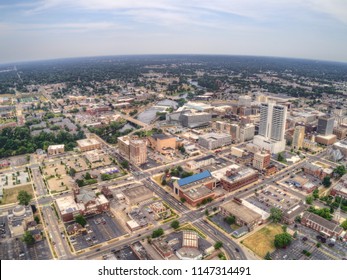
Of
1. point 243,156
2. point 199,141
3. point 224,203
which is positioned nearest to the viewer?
point 224,203

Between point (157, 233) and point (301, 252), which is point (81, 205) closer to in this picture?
point (157, 233)

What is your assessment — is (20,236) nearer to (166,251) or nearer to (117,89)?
(166,251)

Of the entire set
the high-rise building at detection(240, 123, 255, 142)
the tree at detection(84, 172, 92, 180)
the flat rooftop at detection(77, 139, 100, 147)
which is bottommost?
the tree at detection(84, 172, 92, 180)

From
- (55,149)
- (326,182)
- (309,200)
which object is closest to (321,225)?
(309,200)

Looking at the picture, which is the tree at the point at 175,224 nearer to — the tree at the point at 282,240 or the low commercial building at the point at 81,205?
the low commercial building at the point at 81,205

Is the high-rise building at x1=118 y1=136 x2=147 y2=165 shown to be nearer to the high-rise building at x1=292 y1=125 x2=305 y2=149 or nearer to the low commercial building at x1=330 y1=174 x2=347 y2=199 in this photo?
the low commercial building at x1=330 y1=174 x2=347 y2=199

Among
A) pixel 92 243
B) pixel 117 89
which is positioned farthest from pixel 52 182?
pixel 117 89

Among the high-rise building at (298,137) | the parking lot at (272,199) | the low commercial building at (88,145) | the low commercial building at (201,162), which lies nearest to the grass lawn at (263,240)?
the parking lot at (272,199)

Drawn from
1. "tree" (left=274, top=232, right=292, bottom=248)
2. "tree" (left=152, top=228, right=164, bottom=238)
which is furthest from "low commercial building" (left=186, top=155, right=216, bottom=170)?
"tree" (left=274, top=232, right=292, bottom=248)
